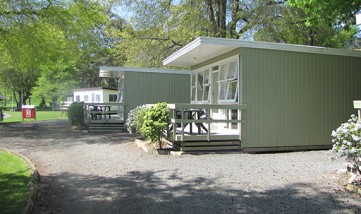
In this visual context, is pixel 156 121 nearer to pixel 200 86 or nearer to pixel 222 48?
pixel 222 48

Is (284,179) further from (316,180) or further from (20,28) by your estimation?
(20,28)

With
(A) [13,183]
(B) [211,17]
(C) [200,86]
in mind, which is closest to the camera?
(A) [13,183]

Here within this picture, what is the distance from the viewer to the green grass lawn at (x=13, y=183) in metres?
4.77

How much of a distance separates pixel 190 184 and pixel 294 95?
215 inches

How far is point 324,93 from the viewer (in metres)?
Answer: 10.4

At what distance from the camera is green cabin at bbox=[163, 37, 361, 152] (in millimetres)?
9469

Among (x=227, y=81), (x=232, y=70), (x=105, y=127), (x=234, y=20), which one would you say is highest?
(x=234, y=20)

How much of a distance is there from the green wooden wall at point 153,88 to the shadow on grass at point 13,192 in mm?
9858

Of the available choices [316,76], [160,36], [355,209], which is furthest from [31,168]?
[160,36]

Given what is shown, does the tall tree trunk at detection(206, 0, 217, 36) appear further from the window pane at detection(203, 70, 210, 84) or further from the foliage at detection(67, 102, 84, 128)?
the foliage at detection(67, 102, 84, 128)

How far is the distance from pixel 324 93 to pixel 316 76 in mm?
590

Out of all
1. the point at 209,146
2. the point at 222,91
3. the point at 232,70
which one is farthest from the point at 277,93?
the point at 209,146

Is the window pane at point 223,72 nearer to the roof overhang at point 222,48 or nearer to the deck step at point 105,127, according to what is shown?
the roof overhang at point 222,48

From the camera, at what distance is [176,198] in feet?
16.7
